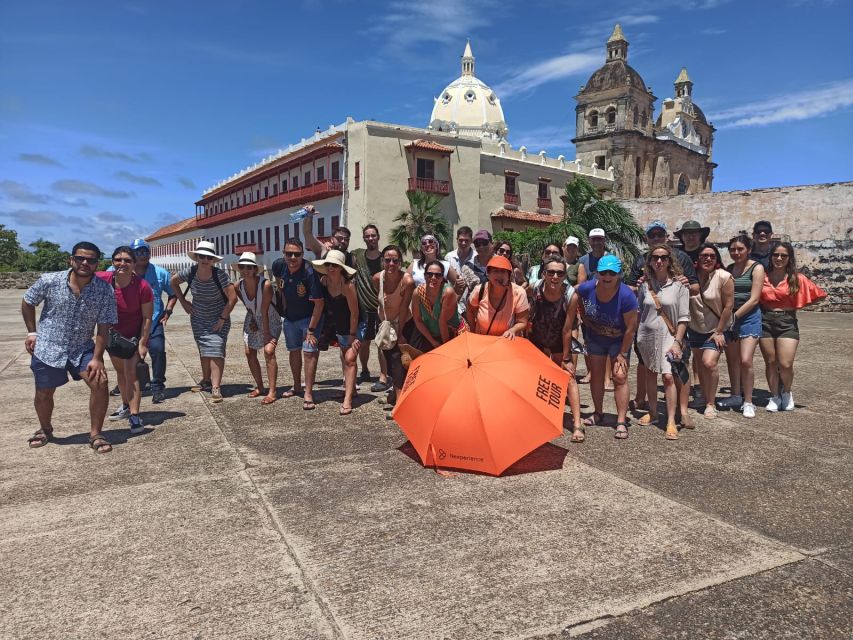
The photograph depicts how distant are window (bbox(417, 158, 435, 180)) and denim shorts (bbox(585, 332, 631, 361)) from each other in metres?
30.9

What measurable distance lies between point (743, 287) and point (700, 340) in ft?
2.42

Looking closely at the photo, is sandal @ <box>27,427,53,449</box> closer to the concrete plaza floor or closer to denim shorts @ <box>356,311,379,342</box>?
the concrete plaza floor

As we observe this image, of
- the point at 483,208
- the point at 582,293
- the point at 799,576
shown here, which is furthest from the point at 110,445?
the point at 483,208

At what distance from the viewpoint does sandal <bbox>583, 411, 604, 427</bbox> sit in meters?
5.38

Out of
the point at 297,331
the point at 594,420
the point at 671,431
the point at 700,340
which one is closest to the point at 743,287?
the point at 700,340

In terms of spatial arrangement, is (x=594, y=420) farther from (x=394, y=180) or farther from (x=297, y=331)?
(x=394, y=180)

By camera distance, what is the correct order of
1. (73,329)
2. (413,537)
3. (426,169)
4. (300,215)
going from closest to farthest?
(413,537), (73,329), (300,215), (426,169)

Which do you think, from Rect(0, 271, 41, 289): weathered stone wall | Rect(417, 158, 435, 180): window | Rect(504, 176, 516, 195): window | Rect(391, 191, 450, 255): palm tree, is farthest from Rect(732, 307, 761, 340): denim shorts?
Rect(0, 271, 41, 289): weathered stone wall

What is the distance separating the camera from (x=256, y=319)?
6.38 metres

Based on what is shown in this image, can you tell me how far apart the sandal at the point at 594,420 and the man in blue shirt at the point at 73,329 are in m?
4.06

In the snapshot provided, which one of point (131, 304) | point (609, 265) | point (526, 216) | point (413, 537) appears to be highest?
point (526, 216)

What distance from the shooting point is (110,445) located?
15.4 feet

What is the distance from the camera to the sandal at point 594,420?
538cm

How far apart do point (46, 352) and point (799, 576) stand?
4969 millimetres
